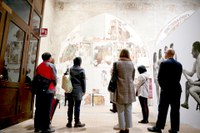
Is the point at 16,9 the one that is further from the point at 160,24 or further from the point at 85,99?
the point at 160,24

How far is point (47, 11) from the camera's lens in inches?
434

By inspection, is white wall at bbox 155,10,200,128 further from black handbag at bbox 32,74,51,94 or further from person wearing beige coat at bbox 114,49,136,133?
black handbag at bbox 32,74,51,94

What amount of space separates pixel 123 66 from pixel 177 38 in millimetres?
2929

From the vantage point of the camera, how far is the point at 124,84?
11.9ft

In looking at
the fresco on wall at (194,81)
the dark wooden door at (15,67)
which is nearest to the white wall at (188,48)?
the fresco on wall at (194,81)

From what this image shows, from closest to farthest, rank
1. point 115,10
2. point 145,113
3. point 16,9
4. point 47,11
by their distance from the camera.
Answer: point 16,9, point 145,113, point 47,11, point 115,10

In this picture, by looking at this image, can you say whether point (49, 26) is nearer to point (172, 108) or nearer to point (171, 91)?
point (171, 91)

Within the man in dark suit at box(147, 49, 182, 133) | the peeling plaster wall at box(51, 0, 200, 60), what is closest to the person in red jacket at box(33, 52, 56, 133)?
the man in dark suit at box(147, 49, 182, 133)

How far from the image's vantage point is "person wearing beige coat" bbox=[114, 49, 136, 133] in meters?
3.55

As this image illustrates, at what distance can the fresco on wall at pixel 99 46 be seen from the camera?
1194 cm

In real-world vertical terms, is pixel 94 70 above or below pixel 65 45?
below

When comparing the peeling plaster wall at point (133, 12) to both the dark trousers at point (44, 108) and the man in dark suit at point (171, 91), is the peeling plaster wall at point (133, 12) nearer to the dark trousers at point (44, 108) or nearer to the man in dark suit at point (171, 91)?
the man in dark suit at point (171, 91)

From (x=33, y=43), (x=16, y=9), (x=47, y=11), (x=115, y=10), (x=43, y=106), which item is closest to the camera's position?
(x=43, y=106)

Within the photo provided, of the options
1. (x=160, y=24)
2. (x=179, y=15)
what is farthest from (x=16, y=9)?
(x=179, y=15)
